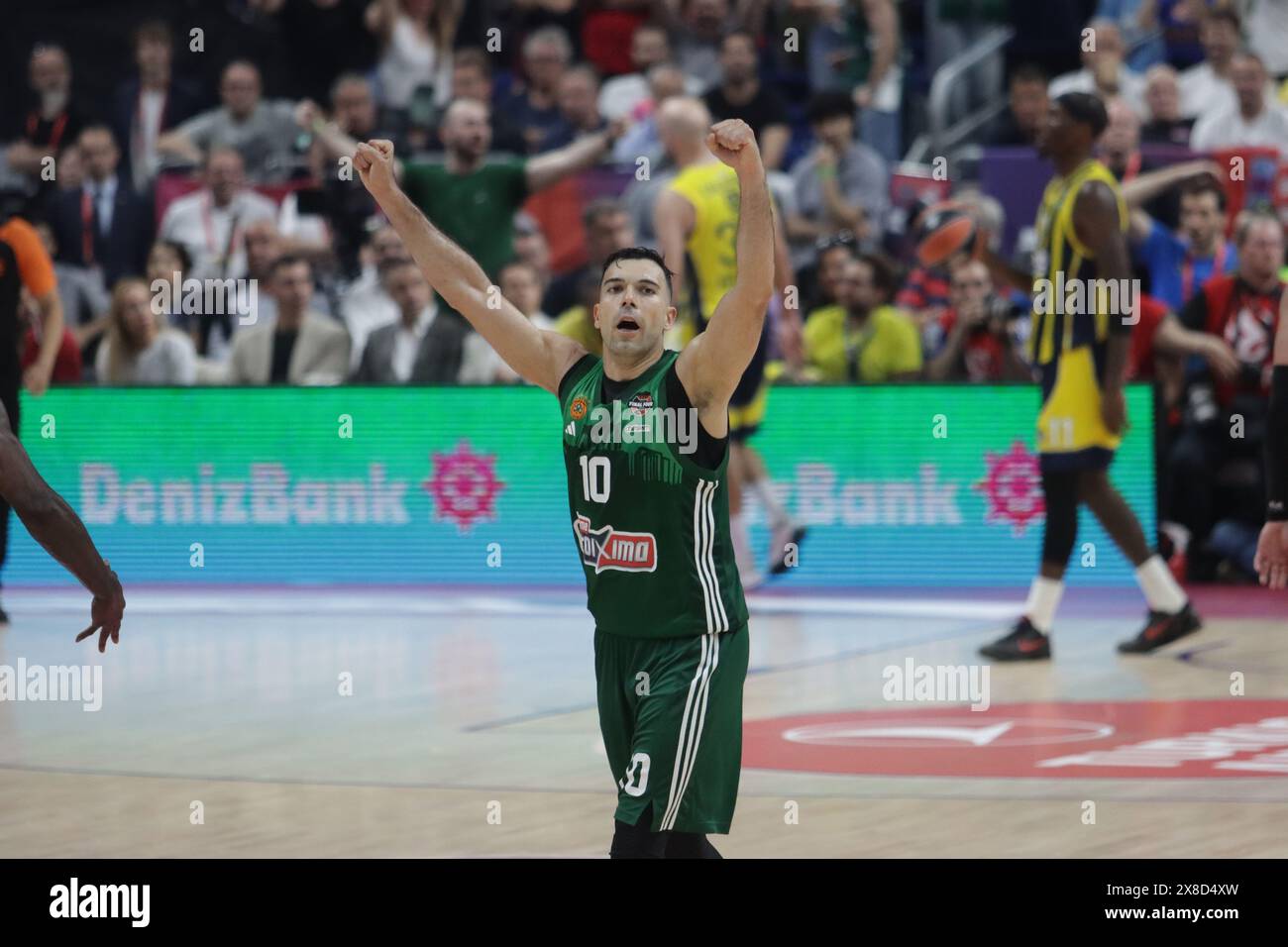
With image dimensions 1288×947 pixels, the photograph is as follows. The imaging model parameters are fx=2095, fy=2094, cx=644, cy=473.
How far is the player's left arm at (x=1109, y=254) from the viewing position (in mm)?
9500

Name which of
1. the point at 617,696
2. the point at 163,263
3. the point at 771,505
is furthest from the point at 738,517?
the point at 617,696

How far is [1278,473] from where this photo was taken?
5.95m

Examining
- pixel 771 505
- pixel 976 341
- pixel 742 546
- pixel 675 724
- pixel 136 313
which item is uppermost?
pixel 136 313

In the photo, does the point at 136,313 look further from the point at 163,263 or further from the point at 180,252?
the point at 180,252

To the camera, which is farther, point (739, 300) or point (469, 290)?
point (469, 290)

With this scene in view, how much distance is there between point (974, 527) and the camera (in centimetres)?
1205

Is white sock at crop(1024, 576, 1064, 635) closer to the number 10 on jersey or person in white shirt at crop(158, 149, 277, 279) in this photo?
the number 10 on jersey

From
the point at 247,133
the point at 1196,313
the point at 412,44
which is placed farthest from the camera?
the point at 412,44

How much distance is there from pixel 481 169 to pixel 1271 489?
8.02 metres

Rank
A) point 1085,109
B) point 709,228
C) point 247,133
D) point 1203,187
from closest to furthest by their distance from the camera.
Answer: point 1085,109 → point 709,228 → point 1203,187 → point 247,133

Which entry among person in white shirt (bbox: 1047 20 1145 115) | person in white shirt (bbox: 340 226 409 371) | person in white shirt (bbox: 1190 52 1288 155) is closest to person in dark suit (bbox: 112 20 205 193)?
person in white shirt (bbox: 340 226 409 371)

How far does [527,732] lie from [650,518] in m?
3.14

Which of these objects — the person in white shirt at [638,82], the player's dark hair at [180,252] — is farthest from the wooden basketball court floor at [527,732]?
the person in white shirt at [638,82]

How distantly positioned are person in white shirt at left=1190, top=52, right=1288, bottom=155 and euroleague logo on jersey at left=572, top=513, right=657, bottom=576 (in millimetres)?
9795
